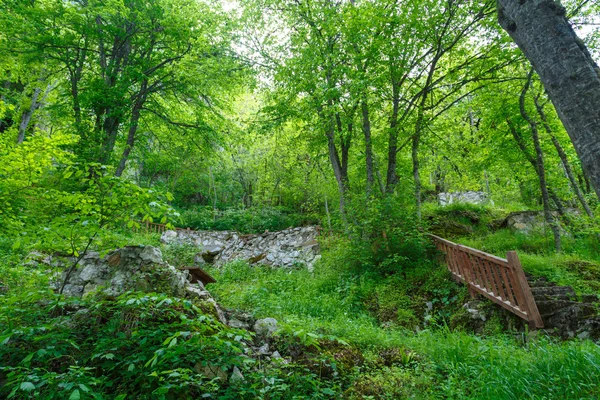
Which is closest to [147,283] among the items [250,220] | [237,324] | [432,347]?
[237,324]

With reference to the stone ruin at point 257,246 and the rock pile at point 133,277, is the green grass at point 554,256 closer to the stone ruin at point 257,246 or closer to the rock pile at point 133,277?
the stone ruin at point 257,246

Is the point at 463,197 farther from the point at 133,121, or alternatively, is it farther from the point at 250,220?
the point at 133,121

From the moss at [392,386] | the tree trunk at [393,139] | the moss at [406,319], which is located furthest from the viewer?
the tree trunk at [393,139]

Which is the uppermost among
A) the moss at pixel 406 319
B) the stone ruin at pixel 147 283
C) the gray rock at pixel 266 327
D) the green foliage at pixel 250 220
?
the green foliage at pixel 250 220

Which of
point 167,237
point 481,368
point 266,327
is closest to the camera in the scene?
point 481,368

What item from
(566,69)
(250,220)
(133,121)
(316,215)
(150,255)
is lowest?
(150,255)

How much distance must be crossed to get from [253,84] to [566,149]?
10.8 metres

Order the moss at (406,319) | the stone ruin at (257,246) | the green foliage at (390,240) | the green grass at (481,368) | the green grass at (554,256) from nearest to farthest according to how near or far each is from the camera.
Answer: the green grass at (481,368) < the green grass at (554,256) < the moss at (406,319) < the green foliage at (390,240) < the stone ruin at (257,246)

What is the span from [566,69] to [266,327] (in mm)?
3811

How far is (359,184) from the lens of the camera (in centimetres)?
1216

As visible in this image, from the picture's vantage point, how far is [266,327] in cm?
385

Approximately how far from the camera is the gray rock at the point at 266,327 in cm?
376

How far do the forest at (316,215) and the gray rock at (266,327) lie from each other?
26 mm

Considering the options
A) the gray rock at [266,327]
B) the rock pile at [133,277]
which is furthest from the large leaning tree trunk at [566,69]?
the rock pile at [133,277]
